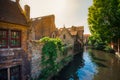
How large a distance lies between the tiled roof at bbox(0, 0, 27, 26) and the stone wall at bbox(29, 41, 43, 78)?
275cm

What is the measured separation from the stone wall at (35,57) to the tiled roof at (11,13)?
2.75m

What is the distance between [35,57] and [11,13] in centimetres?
536

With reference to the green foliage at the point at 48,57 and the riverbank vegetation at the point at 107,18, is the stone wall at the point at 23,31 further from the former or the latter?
the riverbank vegetation at the point at 107,18

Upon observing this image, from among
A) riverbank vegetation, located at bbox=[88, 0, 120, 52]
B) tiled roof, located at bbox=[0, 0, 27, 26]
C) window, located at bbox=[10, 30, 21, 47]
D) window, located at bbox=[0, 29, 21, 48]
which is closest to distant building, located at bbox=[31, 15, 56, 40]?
tiled roof, located at bbox=[0, 0, 27, 26]

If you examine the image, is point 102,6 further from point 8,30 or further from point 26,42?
point 8,30

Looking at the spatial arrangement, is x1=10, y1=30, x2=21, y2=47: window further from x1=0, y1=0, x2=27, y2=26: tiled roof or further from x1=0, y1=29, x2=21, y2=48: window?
x1=0, y1=0, x2=27, y2=26: tiled roof

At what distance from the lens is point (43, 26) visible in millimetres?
29281

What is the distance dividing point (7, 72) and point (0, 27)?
387 cm

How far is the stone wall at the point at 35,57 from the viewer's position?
13336 millimetres

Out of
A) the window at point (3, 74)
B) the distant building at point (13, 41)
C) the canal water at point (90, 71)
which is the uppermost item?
the distant building at point (13, 41)

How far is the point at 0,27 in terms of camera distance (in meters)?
9.70

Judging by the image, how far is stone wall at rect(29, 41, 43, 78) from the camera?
1334cm

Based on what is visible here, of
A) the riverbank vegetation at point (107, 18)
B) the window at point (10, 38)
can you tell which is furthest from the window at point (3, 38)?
the riverbank vegetation at point (107, 18)

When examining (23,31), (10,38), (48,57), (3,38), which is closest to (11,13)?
(23,31)
